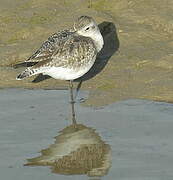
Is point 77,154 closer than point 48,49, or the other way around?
point 77,154

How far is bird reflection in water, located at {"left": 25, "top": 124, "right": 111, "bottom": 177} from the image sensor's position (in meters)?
11.0

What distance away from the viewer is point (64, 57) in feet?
46.4

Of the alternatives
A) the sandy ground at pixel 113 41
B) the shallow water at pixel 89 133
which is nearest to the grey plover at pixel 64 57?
the shallow water at pixel 89 133

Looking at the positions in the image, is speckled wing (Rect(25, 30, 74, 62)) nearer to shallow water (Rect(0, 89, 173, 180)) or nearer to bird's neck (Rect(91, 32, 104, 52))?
bird's neck (Rect(91, 32, 104, 52))

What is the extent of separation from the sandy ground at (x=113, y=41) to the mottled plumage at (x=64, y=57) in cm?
76

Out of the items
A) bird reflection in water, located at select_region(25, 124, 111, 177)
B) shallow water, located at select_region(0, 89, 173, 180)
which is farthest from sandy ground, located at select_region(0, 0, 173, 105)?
bird reflection in water, located at select_region(25, 124, 111, 177)

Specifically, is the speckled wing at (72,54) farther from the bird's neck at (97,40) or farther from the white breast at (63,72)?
the bird's neck at (97,40)

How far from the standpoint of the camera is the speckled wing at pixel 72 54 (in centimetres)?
1405

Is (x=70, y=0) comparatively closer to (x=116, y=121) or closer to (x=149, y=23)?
(x=149, y=23)

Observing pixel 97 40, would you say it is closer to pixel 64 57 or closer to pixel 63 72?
pixel 64 57

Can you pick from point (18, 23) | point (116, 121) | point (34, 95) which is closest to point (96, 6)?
point (18, 23)

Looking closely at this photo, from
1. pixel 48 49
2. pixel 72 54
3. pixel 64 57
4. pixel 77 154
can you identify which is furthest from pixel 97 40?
pixel 77 154

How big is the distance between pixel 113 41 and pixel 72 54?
3.41 meters

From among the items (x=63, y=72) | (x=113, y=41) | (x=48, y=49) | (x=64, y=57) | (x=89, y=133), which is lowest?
(x=89, y=133)
